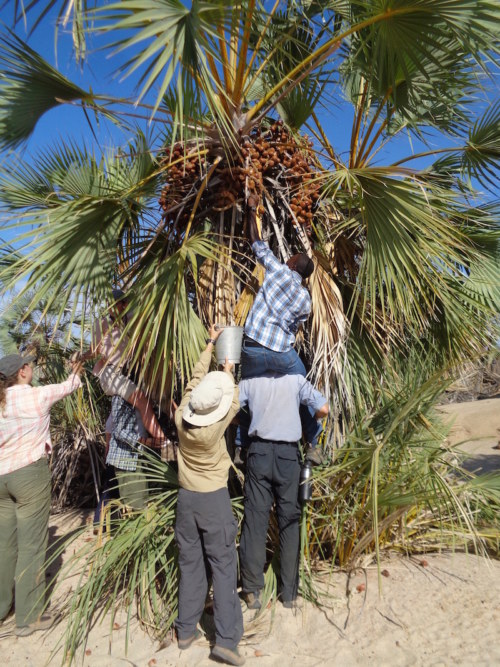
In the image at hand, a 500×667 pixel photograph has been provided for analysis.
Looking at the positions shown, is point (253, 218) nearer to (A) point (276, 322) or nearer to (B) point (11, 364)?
(A) point (276, 322)

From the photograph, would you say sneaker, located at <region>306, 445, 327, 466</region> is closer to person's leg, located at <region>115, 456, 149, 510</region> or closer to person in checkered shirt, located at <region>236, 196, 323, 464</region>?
person in checkered shirt, located at <region>236, 196, 323, 464</region>

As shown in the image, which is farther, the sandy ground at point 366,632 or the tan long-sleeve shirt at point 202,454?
the tan long-sleeve shirt at point 202,454

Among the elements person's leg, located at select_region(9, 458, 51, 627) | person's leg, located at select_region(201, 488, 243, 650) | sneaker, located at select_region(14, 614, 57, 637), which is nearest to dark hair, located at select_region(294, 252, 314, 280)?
person's leg, located at select_region(201, 488, 243, 650)

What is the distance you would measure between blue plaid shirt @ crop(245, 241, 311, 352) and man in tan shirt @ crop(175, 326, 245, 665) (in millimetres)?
415

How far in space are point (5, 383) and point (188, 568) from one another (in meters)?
1.76

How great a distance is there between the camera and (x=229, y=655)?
2.80 metres

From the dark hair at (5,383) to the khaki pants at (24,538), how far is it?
1.60ft

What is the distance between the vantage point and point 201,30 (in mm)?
2416

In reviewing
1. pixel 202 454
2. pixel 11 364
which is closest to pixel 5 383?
pixel 11 364

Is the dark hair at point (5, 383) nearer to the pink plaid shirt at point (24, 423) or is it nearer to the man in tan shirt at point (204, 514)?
the pink plaid shirt at point (24, 423)

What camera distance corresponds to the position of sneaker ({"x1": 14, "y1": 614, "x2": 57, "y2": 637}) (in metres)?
3.27

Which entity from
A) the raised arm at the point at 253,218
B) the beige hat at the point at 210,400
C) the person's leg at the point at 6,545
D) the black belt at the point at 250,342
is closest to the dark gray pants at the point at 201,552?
the beige hat at the point at 210,400

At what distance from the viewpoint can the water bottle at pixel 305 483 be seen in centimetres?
324

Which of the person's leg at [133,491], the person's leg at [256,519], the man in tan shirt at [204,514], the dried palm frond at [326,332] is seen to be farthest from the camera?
the dried palm frond at [326,332]
